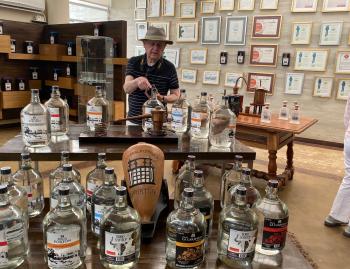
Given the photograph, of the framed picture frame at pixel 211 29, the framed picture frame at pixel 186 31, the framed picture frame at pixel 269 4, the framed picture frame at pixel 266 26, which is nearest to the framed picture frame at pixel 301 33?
the framed picture frame at pixel 266 26

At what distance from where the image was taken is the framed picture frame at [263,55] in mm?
5174

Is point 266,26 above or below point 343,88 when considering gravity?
above

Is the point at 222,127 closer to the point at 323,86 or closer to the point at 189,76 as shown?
the point at 323,86

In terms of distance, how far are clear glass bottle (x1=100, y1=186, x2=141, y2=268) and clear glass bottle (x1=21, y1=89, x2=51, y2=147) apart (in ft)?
2.05

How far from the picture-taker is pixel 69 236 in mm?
819

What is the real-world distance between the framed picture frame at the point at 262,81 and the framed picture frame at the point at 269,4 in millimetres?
1026

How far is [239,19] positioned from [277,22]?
63 cm

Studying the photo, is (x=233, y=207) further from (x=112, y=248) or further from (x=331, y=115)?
(x=331, y=115)

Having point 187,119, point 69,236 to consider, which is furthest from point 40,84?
point 69,236

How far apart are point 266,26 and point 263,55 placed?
45 cm

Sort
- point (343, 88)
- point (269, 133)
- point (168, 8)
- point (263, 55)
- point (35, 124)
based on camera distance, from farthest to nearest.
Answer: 1. point (168, 8)
2. point (263, 55)
3. point (343, 88)
4. point (269, 133)
5. point (35, 124)

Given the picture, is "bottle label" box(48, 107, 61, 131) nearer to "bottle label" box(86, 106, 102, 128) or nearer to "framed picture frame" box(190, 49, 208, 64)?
"bottle label" box(86, 106, 102, 128)

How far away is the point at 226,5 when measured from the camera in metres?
5.44

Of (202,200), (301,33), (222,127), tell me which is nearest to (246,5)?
(301,33)
